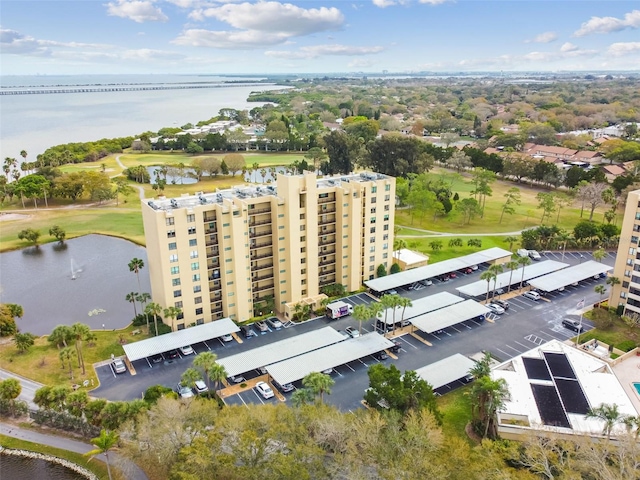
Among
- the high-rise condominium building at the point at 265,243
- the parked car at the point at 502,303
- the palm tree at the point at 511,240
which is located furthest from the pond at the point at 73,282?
the palm tree at the point at 511,240

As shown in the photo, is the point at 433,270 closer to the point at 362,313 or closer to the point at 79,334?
the point at 362,313

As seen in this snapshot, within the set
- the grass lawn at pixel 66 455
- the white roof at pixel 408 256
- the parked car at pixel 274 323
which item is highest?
the white roof at pixel 408 256

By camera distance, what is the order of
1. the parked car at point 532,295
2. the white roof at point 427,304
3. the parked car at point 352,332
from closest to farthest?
1. the parked car at point 352,332
2. the white roof at point 427,304
3. the parked car at point 532,295

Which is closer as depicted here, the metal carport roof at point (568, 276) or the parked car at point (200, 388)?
the parked car at point (200, 388)

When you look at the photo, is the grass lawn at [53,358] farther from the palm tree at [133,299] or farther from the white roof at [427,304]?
the white roof at [427,304]

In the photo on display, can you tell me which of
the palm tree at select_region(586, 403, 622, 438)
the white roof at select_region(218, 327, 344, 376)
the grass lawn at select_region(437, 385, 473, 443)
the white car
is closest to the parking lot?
the white car

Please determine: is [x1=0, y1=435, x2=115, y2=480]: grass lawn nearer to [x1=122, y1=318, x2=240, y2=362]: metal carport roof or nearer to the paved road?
the paved road

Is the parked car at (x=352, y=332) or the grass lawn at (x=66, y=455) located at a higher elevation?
the parked car at (x=352, y=332)

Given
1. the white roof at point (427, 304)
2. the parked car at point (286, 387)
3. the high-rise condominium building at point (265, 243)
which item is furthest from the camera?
the white roof at point (427, 304)
